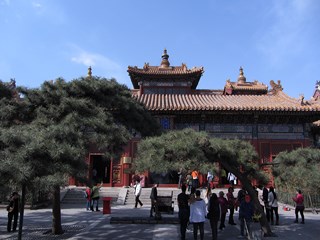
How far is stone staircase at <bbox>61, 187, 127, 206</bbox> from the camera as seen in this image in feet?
55.5

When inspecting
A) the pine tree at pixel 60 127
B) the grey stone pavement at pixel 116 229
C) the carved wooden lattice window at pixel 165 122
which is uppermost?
the carved wooden lattice window at pixel 165 122

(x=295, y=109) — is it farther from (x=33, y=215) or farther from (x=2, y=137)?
(x=2, y=137)

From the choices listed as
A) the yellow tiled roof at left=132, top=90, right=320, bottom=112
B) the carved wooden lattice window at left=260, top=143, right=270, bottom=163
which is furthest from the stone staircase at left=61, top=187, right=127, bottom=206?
the carved wooden lattice window at left=260, top=143, right=270, bottom=163

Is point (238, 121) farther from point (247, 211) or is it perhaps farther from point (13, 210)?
point (13, 210)

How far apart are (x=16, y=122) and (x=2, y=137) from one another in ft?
10.6

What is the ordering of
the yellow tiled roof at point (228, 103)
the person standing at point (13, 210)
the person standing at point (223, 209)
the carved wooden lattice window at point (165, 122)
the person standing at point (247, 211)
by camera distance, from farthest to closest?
the carved wooden lattice window at point (165, 122), the yellow tiled roof at point (228, 103), the person standing at point (223, 209), the person standing at point (13, 210), the person standing at point (247, 211)

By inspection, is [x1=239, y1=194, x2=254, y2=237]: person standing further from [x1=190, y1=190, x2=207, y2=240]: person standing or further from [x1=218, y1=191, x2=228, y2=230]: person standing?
[x1=190, y1=190, x2=207, y2=240]: person standing

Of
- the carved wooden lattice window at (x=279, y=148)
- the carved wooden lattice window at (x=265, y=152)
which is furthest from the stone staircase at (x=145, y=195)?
the carved wooden lattice window at (x=279, y=148)

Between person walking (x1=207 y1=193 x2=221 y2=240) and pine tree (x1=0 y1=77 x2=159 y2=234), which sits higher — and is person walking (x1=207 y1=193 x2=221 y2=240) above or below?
below

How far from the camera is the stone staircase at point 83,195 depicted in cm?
1692

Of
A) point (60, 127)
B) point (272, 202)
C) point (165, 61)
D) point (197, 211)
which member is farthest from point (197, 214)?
point (165, 61)

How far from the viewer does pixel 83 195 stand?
17641 millimetres

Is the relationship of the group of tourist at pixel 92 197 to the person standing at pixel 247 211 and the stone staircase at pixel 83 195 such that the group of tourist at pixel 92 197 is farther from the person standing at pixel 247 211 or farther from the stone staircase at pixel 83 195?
the person standing at pixel 247 211

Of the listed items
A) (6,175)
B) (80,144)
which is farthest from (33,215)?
(6,175)
